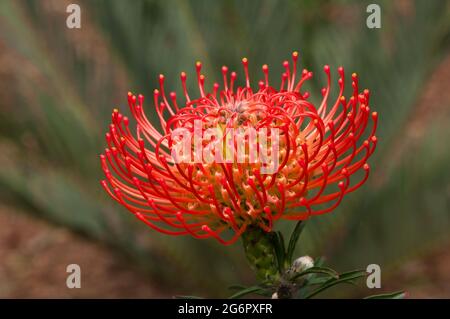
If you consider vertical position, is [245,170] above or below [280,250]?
above

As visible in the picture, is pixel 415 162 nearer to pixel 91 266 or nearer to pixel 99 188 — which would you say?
pixel 99 188

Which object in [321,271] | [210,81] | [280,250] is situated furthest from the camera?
[210,81]

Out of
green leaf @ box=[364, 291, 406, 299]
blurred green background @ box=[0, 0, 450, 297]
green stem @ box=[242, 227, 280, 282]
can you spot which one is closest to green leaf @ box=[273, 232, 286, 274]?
green stem @ box=[242, 227, 280, 282]

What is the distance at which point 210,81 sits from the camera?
4023mm

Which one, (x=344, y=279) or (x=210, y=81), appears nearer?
(x=344, y=279)

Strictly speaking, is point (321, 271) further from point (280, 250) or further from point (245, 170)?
point (245, 170)

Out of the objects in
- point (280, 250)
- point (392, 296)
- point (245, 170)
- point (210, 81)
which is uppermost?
point (210, 81)

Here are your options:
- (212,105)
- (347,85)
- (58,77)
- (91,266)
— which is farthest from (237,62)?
(91,266)

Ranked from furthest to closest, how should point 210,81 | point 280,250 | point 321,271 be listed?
point 210,81, point 280,250, point 321,271

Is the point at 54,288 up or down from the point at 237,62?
down

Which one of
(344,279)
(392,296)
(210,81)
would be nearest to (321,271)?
(344,279)

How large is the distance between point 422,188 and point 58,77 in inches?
84.9

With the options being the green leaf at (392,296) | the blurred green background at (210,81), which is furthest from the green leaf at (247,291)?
the blurred green background at (210,81)

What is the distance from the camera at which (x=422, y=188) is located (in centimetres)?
391
